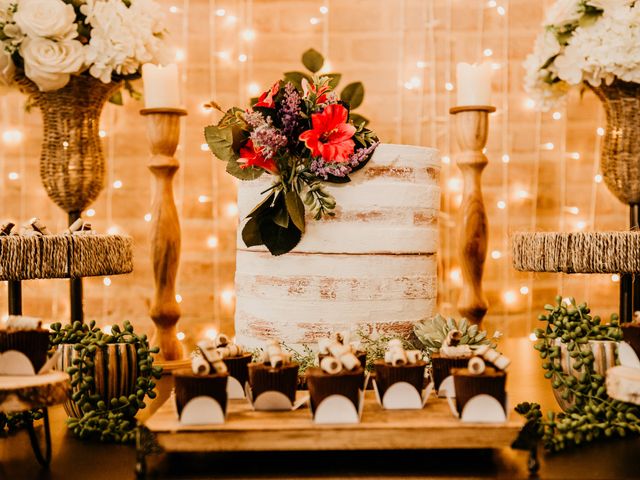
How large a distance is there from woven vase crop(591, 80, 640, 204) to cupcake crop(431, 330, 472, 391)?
0.76 meters

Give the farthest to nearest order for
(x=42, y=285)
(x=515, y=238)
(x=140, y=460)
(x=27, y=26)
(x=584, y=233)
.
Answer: (x=42, y=285) < (x=27, y=26) < (x=515, y=238) < (x=584, y=233) < (x=140, y=460)

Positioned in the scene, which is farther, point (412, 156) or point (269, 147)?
point (412, 156)

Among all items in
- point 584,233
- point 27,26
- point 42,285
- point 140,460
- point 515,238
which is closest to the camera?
point 140,460

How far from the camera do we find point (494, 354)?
0.93 meters

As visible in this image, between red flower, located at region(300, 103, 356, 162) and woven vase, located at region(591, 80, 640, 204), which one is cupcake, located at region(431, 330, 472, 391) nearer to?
red flower, located at region(300, 103, 356, 162)

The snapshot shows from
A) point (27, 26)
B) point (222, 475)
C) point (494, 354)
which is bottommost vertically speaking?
point (222, 475)

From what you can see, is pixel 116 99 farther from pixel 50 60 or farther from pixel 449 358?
pixel 449 358

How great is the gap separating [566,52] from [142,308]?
137 centimetres

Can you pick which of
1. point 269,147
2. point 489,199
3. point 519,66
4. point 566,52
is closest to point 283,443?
point 269,147

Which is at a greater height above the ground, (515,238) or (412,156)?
(412,156)

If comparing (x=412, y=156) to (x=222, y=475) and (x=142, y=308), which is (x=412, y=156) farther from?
(x=142, y=308)

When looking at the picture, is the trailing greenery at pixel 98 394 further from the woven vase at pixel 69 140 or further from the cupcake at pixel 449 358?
the woven vase at pixel 69 140

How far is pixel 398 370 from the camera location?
98cm

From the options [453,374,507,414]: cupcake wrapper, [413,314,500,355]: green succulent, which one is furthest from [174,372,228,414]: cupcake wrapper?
[413,314,500,355]: green succulent
